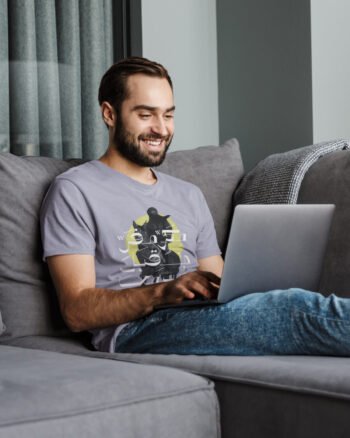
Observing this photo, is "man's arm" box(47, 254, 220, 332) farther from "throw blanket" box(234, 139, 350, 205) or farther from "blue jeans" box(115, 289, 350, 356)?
"throw blanket" box(234, 139, 350, 205)

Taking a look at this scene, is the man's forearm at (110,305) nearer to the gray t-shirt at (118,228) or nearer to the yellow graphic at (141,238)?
the gray t-shirt at (118,228)

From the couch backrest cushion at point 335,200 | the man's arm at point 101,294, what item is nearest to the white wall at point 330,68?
the couch backrest cushion at point 335,200

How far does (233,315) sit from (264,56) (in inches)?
81.9

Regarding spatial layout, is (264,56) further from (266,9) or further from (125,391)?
(125,391)

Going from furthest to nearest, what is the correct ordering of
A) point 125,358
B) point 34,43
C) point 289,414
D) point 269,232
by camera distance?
1. point 34,43
2. point 125,358
3. point 269,232
4. point 289,414

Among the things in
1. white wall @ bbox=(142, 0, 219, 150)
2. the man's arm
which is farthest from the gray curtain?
the man's arm

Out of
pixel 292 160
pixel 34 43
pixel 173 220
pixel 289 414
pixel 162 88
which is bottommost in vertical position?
pixel 289 414

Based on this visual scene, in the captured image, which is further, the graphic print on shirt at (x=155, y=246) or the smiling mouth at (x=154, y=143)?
the smiling mouth at (x=154, y=143)

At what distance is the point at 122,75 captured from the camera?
2145mm

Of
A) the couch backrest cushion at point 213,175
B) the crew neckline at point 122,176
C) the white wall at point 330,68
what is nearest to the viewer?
the crew neckline at point 122,176

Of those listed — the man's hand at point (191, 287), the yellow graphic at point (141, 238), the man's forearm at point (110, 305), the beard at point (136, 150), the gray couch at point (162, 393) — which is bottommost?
the gray couch at point (162, 393)

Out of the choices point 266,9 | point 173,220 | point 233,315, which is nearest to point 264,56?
point 266,9

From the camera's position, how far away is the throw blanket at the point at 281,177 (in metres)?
2.17

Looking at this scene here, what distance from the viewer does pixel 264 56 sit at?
347cm
